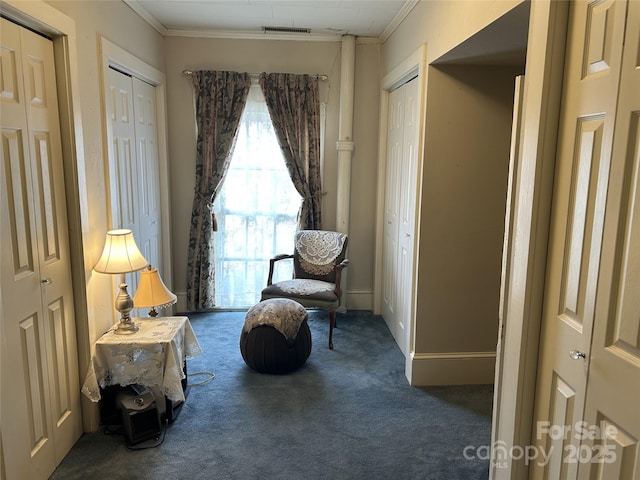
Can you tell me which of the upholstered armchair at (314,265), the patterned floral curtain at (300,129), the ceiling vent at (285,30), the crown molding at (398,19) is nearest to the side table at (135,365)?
the upholstered armchair at (314,265)

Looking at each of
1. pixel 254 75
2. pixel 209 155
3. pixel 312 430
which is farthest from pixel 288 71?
pixel 312 430

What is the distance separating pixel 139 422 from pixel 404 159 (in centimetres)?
249

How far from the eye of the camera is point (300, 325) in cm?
326

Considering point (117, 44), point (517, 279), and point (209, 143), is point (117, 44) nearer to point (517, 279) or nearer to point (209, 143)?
point (209, 143)

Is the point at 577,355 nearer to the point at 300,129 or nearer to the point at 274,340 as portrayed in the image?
the point at 274,340

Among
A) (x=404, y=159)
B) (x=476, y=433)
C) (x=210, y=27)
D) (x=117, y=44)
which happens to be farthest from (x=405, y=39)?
(x=476, y=433)

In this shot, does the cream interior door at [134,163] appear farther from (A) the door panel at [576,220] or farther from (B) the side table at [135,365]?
(A) the door panel at [576,220]

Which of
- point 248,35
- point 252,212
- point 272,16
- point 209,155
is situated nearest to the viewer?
point 272,16

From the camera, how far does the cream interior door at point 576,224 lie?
131 cm

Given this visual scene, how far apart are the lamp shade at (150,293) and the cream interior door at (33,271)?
384mm

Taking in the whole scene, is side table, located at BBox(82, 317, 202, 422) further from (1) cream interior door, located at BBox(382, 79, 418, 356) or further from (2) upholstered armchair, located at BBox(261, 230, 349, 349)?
(1) cream interior door, located at BBox(382, 79, 418, 356)

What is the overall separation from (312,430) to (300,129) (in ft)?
8.52

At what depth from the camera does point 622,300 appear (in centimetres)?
125

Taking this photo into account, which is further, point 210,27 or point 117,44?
point 210,27
